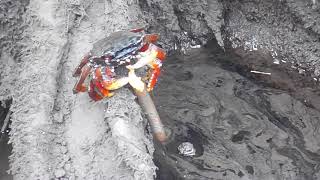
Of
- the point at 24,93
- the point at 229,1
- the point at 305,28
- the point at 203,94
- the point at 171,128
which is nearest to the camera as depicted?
the point at 24,93

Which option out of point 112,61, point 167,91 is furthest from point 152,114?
point 167,91

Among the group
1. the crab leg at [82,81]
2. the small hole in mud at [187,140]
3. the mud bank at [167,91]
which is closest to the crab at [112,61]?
the crab leg at [82,81]

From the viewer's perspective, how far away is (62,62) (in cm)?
281

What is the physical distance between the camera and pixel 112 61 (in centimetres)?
238

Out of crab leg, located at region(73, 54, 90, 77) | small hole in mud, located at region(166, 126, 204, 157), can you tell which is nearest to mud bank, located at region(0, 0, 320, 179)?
small hole in mud, located at region(166, 126, 204, 157)

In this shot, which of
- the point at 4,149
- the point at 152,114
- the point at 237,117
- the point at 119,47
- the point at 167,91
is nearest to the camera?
the point at 119,47

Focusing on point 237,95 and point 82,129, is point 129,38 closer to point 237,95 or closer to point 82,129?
point 82,129

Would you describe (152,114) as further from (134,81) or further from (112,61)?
(112,61)

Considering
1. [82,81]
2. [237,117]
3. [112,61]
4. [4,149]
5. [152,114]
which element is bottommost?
[4,149]

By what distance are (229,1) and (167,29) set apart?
1.97 feet

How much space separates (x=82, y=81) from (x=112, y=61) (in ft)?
0.70

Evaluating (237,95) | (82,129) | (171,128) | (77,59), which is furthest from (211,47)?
(82,129)

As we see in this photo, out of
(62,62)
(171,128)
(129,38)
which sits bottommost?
(171,128)

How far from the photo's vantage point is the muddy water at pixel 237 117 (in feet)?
9.45
